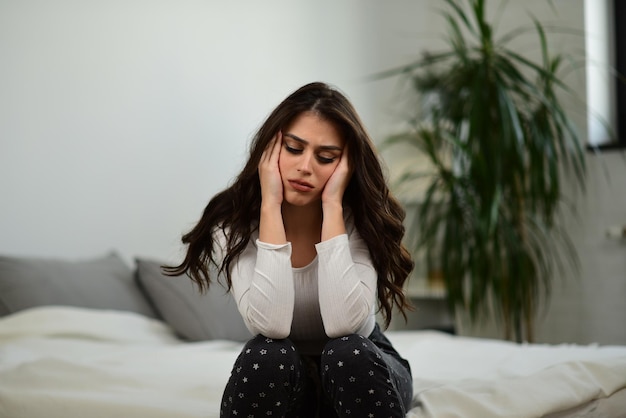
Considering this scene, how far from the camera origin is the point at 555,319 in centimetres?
376

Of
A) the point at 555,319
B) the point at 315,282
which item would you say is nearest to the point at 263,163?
the point at 315,282

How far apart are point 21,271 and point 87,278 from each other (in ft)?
0.78

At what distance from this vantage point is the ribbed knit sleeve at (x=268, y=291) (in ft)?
4.95

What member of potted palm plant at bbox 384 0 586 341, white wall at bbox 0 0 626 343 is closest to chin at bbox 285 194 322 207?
white wall at bbox 0 0 626 343

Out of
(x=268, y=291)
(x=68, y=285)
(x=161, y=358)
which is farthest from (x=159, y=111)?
(x=268, y=291)

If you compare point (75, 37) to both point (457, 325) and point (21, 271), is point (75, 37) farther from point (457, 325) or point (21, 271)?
point (457, 325)

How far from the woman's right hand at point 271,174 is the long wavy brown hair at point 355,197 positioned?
0.06ft

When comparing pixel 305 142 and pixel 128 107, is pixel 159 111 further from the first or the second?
pixel 305 142

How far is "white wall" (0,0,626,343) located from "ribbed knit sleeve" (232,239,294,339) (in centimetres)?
154

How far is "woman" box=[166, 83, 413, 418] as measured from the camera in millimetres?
1442

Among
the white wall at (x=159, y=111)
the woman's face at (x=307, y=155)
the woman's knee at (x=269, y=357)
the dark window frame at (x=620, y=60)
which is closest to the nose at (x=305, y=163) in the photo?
the woman's face at (x=307, y=155)

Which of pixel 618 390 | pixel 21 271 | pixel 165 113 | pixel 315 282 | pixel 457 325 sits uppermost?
pixel 165 113

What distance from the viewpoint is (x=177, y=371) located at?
83.0 inches

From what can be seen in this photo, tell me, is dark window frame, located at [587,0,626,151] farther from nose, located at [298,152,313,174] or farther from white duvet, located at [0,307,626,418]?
nose, located at [298,152,313,174]
